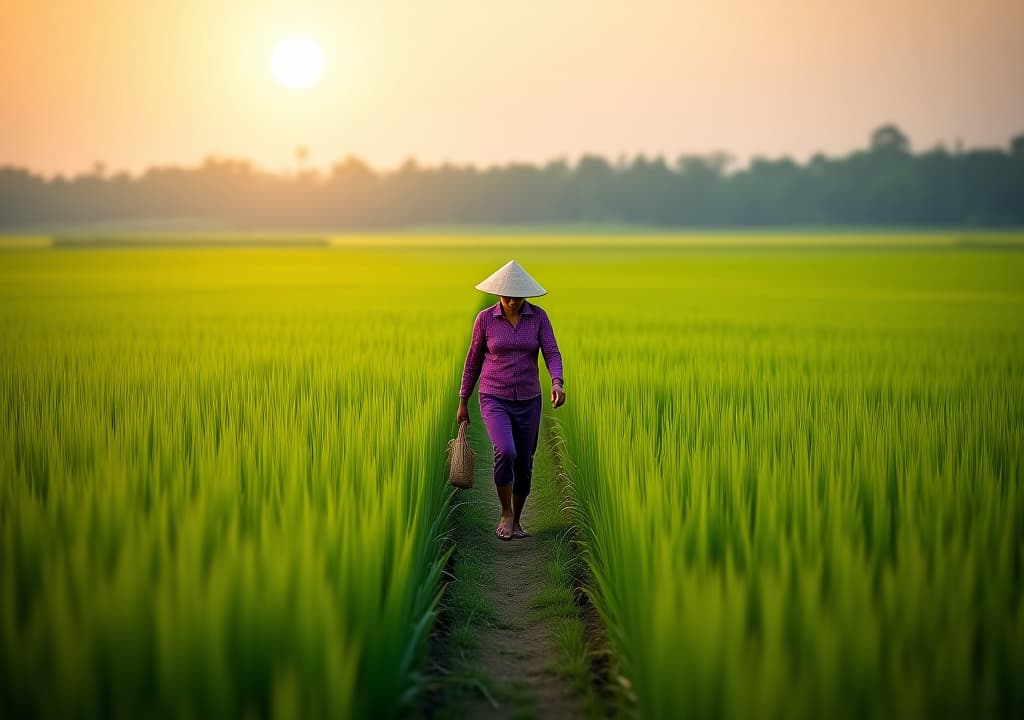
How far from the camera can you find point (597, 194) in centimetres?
10500

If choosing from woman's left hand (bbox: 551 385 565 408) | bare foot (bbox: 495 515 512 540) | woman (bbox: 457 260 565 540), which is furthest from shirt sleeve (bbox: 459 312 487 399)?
bare foot (bbox: 495 515 512 540)

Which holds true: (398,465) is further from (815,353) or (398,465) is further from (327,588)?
(815,353)

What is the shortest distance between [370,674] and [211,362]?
6177mm

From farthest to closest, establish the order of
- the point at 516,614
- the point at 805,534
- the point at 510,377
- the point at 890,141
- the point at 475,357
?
the point at 890,141, the point at 475,357, the point at 510,377, the point at 516,614, the point at 805,534

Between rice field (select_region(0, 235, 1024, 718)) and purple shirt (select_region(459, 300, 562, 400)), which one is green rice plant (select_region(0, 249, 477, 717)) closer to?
rice field (select_region(0, 235, 1024, 718))

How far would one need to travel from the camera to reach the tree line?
87062mm

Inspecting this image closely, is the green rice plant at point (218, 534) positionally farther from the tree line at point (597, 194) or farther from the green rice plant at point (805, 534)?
the tree line at point (597, 194)

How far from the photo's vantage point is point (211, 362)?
27.0 ft

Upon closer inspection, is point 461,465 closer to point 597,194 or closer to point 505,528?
point 505,528

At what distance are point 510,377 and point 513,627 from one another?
1540 millimetres

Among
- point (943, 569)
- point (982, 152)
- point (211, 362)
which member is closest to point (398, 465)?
point (943, 569)

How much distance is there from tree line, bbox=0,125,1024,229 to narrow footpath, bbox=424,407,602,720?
9311cm

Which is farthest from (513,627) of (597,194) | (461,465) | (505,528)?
(597,194)

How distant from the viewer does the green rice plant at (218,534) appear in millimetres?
2260
